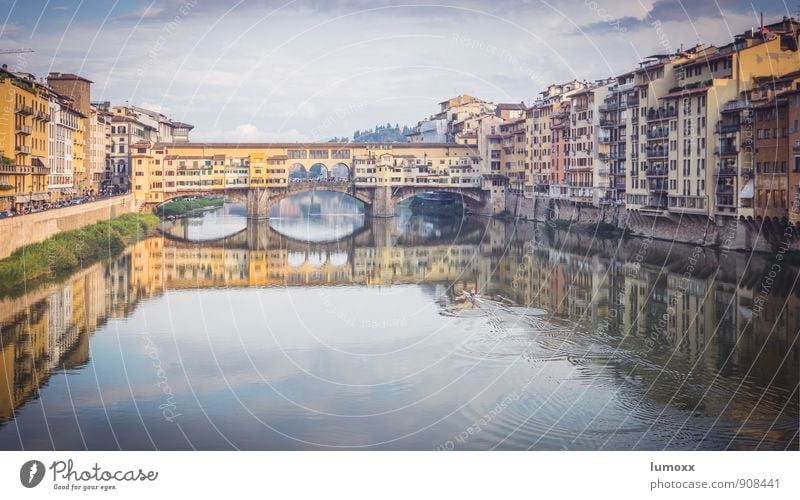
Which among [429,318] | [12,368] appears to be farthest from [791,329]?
[12,368]

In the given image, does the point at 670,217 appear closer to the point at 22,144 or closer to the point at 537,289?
the point at 537,289

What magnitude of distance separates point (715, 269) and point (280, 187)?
664 inches

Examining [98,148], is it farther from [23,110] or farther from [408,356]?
[408,356]

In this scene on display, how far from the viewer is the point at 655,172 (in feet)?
65.8

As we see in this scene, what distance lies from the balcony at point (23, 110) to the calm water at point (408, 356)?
3033 mm

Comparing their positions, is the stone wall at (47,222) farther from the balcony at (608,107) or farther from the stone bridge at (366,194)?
the balcony at (608,107)

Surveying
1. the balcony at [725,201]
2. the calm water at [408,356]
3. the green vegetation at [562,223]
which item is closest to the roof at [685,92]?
the balcony at [725,201]

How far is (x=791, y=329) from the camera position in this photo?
10898mm

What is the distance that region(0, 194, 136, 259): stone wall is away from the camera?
45.1 ft

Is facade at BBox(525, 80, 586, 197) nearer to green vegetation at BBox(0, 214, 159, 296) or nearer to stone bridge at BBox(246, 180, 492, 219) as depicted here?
stone bridge at BBox(246, 180, 492, 219)

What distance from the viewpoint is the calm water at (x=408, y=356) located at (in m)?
7.55

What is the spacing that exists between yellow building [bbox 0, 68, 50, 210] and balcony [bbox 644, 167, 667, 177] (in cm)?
1168

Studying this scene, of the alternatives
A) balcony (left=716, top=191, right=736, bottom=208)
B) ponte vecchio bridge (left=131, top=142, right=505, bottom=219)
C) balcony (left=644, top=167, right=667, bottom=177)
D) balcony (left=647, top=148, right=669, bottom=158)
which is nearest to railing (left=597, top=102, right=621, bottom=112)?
balcony (left=647, top=148, right=669, bottom=158)

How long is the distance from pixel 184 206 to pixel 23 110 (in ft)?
47.0
